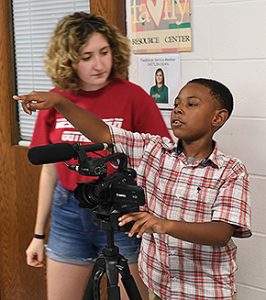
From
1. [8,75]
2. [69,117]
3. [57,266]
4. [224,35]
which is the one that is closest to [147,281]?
[57,266]

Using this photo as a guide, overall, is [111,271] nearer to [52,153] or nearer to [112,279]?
[112,279]

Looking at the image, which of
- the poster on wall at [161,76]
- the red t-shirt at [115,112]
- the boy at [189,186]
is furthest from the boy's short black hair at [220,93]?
the poster on wall at [161,76]

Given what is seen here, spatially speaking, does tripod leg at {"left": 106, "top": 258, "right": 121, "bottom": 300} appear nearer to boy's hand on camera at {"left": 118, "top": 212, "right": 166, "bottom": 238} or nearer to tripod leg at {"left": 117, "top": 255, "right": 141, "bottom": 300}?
tripod leg at {"left": 117, "top": 255, "right": 141, "bottom": 300}

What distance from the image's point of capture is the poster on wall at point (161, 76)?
2.38 metres

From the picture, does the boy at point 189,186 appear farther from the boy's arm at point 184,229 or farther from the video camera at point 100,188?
the video camera at point 100,188

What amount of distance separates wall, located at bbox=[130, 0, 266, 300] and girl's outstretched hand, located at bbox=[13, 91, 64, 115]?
2.30 ft

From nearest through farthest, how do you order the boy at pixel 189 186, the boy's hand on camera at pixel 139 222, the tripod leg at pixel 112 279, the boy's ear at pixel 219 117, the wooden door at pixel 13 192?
the boy's hand on camera at pixel 139 222
the tripod leg at pixel 112 279
the boy at pixel 189 186
the boy's ear at pixel 219 117
the wooden door at pixel 13 192

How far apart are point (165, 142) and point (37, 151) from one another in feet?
1.72

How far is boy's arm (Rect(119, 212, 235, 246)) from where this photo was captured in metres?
1.51

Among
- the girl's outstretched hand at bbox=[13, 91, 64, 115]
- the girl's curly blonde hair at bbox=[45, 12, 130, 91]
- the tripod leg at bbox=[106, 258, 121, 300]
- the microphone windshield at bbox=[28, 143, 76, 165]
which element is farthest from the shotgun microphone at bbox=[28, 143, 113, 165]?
the girl's curly blonde hair at bbox=[45, 12, 130, 91]

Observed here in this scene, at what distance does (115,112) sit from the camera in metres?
2.08

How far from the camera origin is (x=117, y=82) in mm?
2141

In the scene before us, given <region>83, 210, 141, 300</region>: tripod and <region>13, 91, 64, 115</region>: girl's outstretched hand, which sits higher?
<region>13, 91, 64, 115</region>: girl's outstretched hand

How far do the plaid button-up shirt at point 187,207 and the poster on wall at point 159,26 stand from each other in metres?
0.55
